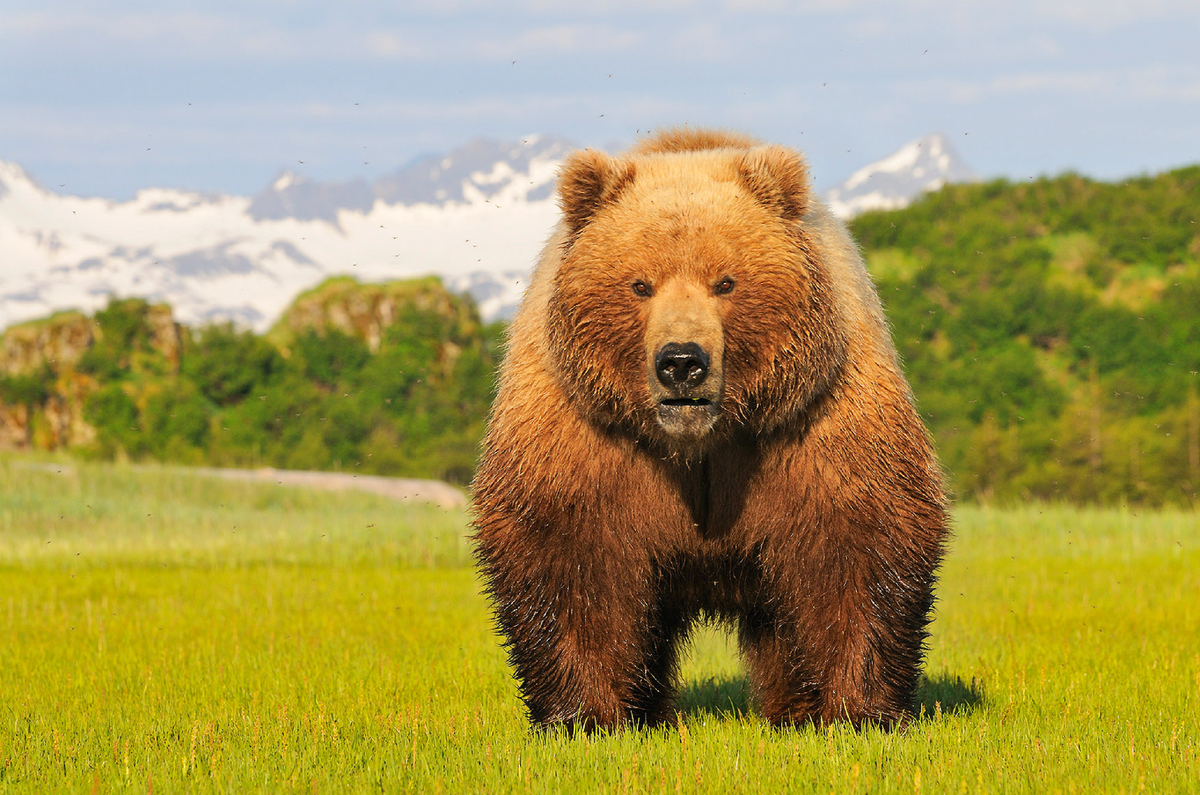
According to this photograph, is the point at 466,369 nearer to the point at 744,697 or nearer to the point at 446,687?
the point at 446,687

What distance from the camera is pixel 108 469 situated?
66.5 feet

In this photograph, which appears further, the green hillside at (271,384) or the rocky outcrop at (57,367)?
the rocky outcrop at (57,367)

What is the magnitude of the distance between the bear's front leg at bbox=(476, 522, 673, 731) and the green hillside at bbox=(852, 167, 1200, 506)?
919 inches

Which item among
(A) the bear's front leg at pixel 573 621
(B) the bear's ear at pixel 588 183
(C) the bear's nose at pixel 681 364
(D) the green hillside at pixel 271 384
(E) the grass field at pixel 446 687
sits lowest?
(D) the green hillside at pixel 271 384

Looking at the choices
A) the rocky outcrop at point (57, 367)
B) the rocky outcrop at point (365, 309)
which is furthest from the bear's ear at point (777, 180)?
the rocky outcrop at point (57, 367)

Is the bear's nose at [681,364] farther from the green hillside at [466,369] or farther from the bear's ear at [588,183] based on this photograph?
the green hillside at [466,369]

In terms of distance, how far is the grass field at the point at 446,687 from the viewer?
14.1 ft

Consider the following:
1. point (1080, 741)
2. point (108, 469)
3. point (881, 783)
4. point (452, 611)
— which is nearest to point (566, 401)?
point (881, 783)

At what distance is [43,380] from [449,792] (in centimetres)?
4025

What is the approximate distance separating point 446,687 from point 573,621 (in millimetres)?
1871

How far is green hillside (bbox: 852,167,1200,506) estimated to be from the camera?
31250mm

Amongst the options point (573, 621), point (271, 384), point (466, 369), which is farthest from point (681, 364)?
point (271, 384)

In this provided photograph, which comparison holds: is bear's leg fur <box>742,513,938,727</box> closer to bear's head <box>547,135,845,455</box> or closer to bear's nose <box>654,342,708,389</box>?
bear's head <box>547,135,845,455</box>

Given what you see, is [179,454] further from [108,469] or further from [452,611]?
[452,611]
